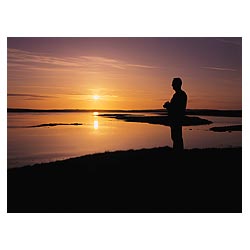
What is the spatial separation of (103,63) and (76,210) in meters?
2.03

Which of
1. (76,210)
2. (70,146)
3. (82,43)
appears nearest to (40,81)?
(82,43)

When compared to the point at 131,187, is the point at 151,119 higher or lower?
higher

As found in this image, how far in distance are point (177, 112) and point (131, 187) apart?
43.8 inches

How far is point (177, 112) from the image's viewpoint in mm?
4379

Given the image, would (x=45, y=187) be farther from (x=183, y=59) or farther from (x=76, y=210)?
(x=183, y=59)

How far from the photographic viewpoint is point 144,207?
13.6 ft

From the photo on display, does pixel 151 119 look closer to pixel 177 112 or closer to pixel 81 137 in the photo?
pixel 81 137

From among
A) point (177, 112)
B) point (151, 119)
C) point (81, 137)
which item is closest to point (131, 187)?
point (177, 112)

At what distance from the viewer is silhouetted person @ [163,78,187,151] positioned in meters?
4.38

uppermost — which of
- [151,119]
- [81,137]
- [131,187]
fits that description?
[151,119]

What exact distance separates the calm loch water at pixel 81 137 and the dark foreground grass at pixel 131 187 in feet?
0.76

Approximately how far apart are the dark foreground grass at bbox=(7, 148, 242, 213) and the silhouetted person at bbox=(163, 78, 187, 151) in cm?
22
